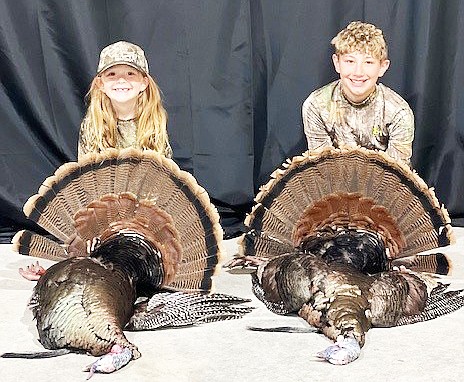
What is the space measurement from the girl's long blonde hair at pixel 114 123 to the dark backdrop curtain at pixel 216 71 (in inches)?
17.5

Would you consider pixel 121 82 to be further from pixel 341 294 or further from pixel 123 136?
pixel 341 294

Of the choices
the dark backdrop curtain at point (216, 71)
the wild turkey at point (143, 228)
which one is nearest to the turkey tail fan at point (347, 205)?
the wild turkey at point (143, 228)

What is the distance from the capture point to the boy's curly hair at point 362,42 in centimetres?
203

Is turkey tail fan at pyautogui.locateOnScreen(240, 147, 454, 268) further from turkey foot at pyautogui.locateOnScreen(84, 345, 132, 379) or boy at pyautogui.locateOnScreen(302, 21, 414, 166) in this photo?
turkey foot at pyautogui.locateOnScreen(84, 345, 132, 379)

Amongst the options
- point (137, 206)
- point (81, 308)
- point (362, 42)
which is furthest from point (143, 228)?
point (362, 42)

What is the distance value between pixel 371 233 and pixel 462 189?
83 cm

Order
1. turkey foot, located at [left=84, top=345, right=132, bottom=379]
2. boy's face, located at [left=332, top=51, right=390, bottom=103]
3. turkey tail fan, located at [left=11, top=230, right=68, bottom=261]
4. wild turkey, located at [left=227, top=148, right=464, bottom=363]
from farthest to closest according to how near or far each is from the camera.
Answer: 1. boy's face, located at [left=332, top=51, right=390, bottom=103]
2. turkey tail fan, located at [left=11, top=230, right=68, bottom=261]
3. wild turkey, located at [left=227, top=148, right=464, bottom=363]
4. turkey foot, located at [left=84, top=345, right=132, bottom=379]

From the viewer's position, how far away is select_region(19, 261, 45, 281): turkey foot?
203 centimetres

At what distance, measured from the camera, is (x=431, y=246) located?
1.85 m

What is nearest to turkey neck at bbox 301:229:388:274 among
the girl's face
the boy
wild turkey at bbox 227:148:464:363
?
wild turkey at bbox 227:148:464:363

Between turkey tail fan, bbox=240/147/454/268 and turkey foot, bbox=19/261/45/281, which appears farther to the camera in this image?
turkey foot, bbox=19/261/45/281

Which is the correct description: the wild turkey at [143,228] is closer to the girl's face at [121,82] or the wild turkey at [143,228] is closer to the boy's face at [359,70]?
the girl's face at [121,82]

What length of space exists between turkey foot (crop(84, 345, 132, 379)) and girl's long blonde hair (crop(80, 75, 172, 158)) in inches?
26.1

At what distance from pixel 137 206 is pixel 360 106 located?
72 cm
